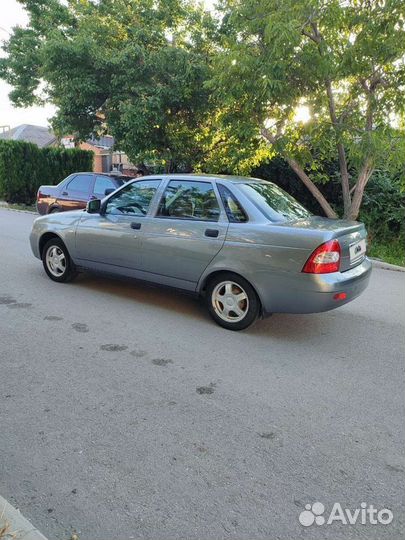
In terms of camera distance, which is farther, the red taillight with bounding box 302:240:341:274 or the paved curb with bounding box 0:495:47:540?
the red taillight with bounding box 302:240:341:274

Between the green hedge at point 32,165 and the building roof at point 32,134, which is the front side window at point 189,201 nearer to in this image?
the green hedge at point 32,165

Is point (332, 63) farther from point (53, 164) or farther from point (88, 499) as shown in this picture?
point (53, 164)

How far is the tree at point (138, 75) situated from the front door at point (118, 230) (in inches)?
279

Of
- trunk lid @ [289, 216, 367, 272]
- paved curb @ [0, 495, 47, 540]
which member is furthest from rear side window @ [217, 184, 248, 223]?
paved curb @ [0, 495, 47, 540]

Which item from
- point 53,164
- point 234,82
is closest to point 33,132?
point 53,164

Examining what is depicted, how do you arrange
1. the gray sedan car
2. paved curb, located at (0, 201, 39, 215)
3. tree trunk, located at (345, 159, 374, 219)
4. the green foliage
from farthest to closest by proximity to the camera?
paved curb, located at (0, 201, 39, 215)
the green foliage
tree trunk, located at (345, 159, 374, 219)
the gray sedan car

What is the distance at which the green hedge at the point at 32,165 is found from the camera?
61.9ft

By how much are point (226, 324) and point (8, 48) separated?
68.1ft

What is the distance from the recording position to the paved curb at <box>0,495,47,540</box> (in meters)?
1.96

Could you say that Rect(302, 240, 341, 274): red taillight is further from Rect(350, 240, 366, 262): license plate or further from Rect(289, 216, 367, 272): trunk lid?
Rect(350, 240, 366, 262): license plate

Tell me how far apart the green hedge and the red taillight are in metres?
16.4

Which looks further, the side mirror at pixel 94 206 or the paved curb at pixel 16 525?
Result: the side mirror at pixel 94 206

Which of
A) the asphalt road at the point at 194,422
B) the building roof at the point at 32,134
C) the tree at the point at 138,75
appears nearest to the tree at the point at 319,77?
the tree at the point at 138,75

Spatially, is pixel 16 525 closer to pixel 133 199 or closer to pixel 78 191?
pixel 133 199
